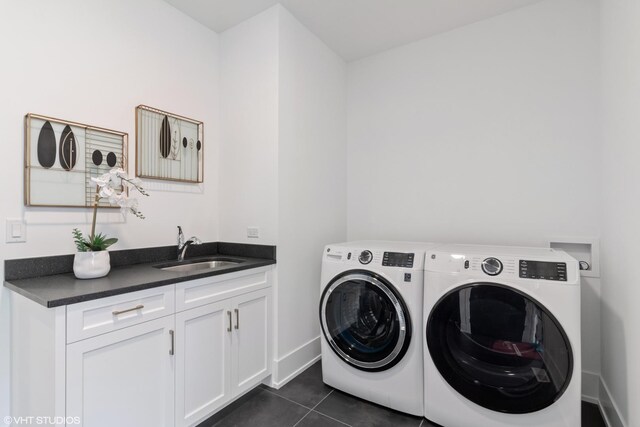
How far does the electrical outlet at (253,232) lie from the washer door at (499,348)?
1.25 metres

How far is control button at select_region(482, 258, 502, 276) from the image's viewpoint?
4.96 ft

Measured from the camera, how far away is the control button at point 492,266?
59.5 inches

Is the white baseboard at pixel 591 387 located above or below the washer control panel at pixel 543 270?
below

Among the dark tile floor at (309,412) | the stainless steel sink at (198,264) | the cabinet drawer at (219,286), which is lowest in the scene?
the dark tile floor at (309,412)

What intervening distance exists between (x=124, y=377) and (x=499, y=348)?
1.74m

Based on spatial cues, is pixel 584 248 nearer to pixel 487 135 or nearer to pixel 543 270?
pixel 543 270

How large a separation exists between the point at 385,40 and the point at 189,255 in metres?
2.34

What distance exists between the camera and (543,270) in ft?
4.70

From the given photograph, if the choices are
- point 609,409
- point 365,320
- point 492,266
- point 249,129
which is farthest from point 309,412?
point 249,129

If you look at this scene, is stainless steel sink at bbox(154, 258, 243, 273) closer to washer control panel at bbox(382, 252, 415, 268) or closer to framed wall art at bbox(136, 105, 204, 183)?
framed wall art at bbox(136, 105, 204, 183)

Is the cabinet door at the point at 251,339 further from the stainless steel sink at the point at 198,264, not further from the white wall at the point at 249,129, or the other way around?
the white wall at the point at 249,129

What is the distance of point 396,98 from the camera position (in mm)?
2643

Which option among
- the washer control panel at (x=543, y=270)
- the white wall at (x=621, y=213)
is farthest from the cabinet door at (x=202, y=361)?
the white wall at (x=621, y=213)

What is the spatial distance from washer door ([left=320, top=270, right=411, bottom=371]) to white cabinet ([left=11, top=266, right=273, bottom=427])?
53 centimetres
